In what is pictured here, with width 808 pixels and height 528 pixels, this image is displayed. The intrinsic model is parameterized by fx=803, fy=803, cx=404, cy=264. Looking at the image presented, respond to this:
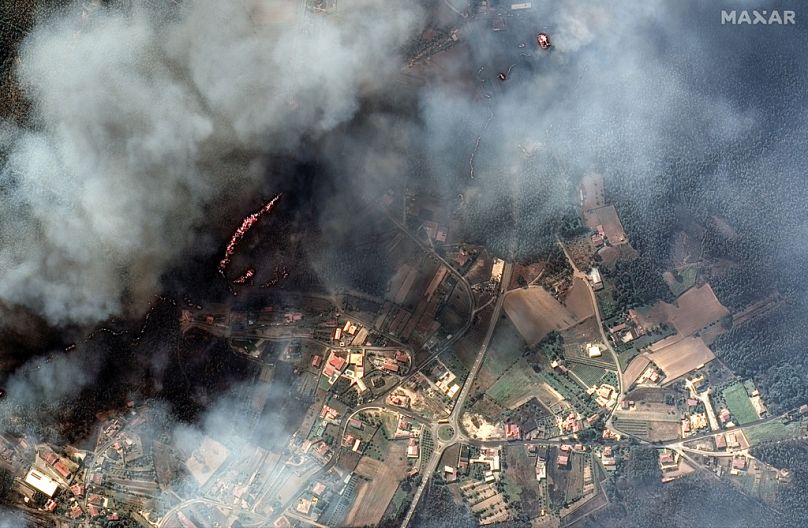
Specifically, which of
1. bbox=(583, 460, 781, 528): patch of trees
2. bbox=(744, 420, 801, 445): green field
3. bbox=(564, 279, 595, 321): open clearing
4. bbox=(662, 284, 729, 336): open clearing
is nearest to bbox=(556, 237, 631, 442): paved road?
bbox=(564, 279, 595, 321): open clearing

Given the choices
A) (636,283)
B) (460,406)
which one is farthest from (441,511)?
(636,283)

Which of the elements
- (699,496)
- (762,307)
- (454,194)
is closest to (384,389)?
(454,194)

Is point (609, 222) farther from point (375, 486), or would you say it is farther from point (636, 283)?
point (375, 486)

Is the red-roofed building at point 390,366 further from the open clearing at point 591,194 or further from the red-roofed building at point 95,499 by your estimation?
the red-roofed building at point 95,499

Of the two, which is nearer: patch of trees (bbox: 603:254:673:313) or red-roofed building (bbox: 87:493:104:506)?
red-roofed building (bbox: 87:493:104:506)

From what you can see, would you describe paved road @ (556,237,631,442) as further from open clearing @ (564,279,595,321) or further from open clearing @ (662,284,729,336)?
open clearing @ (662,284,729,336)

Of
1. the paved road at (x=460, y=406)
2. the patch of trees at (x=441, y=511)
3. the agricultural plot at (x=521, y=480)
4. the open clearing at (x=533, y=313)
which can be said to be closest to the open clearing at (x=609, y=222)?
the open clearing at (x=533, y=313)
